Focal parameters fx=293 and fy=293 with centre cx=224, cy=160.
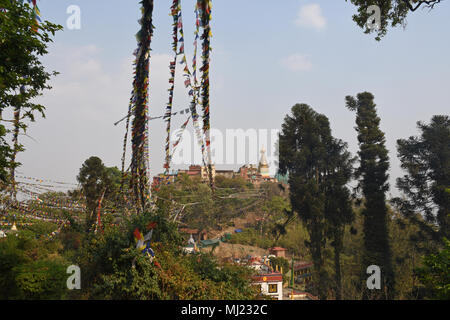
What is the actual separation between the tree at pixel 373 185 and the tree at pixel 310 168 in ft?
6.60

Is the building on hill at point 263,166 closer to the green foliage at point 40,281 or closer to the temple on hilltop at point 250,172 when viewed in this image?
the temple on hilltop at point 250,172

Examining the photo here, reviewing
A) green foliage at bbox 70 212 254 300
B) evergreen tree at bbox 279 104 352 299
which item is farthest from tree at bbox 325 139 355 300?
green foliage at bbox 70 212 254 300

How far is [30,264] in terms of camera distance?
5832mm

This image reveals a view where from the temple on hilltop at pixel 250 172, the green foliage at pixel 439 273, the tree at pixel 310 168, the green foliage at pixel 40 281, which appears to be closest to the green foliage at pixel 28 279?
the green foliage at pixel 40 281

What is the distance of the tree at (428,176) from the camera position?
621 inches

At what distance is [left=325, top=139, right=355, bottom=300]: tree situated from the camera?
17.9 m

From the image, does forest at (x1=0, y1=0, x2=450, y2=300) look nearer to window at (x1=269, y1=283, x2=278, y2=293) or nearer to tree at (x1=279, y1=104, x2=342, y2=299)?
tree at (x1=279, y1=104, x2=342, y2=299)

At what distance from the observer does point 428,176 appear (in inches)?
658

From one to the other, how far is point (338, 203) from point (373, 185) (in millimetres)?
2354

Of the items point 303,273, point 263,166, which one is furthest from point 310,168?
point 263,166

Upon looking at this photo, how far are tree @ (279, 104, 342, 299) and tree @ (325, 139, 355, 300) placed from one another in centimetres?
31
